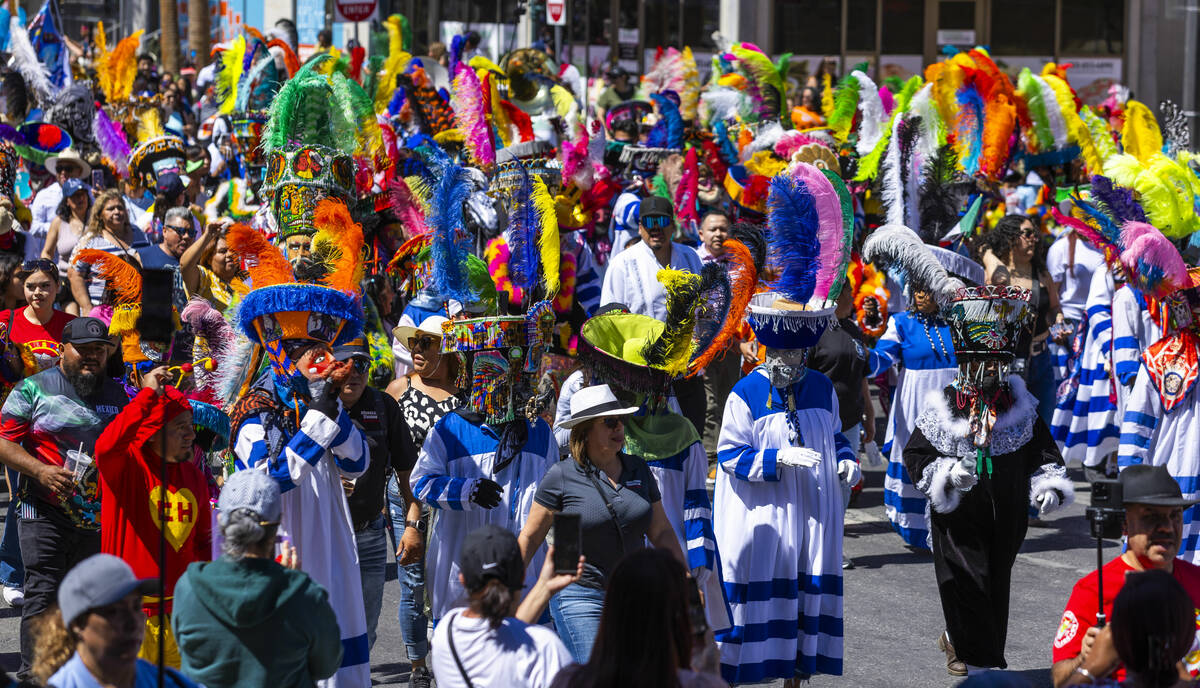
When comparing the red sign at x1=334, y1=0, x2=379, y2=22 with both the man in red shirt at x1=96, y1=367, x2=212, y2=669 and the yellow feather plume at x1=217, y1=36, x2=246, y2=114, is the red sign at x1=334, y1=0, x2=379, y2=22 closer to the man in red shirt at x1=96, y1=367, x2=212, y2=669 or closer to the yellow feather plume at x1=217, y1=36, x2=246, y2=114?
the yellow feather plume at x1=217, y1=36, x2=246, y2=114

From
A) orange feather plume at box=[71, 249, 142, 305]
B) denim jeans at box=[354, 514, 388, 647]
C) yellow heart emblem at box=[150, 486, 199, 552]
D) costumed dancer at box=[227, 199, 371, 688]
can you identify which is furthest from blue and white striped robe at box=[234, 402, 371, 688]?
orange feather plume at box=[71, 249, 142, 305]

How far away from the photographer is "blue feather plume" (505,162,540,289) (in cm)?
639

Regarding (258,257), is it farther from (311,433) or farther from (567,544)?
(567,544)

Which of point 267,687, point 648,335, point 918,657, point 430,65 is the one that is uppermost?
point 430,65

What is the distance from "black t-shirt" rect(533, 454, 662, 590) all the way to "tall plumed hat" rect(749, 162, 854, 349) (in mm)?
1394

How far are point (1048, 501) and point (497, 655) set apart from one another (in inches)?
119

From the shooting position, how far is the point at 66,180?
12.5m

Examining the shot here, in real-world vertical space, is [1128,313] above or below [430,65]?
below

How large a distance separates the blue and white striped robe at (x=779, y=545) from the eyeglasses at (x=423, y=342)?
138cm

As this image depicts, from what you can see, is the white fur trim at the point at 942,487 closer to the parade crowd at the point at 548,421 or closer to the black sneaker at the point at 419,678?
the parade crowd at the point at 548,421

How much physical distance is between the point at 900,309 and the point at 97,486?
6372mm

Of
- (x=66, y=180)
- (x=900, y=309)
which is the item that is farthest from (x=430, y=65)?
(x=900, y=309)

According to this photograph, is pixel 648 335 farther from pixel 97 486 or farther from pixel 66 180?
pixel 66 180

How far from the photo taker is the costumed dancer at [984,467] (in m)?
6.45
